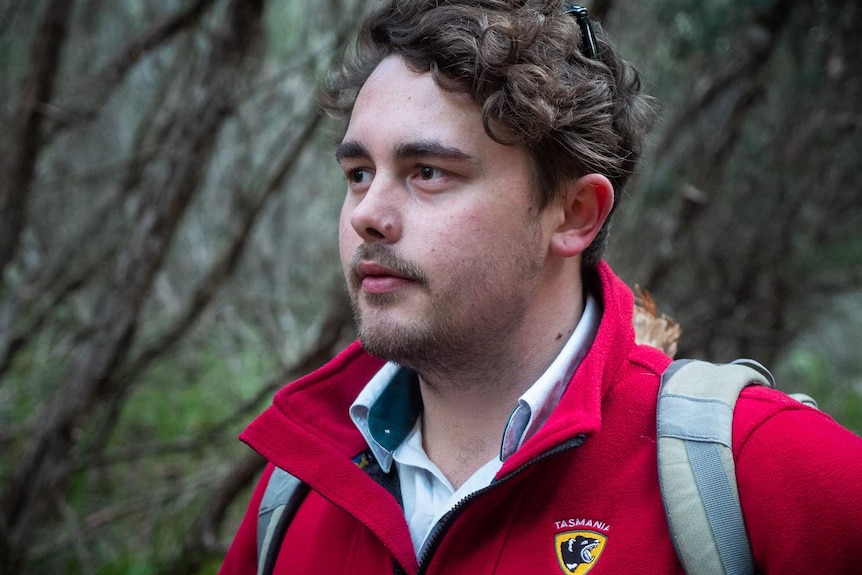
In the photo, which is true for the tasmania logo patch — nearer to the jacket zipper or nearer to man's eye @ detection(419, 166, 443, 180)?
the jacket zipper

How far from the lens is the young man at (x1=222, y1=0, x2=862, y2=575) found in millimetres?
1471

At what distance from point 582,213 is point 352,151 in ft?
1.92

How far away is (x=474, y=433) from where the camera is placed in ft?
5.95

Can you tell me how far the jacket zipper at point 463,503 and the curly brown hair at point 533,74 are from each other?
0.59m

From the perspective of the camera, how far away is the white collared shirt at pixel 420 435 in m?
1.68

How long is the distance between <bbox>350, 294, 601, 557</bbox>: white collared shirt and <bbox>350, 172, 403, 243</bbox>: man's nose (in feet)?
1.47

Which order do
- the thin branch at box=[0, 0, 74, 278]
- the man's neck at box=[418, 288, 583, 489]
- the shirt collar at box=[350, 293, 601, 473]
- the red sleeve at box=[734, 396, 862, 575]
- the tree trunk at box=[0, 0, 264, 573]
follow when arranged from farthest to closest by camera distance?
the tree trunk at box=[0, 0, 264, 573]
the thin branch at box=[0, 0, 74, 278]
the man's neck at box=[418, 288, 583, 489]
the shirt collar at box=[350, 293, 601, 473]
the red sleeve at box=[734, 396, 862, 575]

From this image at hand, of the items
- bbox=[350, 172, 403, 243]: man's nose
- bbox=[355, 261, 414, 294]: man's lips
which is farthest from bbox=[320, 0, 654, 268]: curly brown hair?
bbox=[355, 261, 414, 294]: man's lips

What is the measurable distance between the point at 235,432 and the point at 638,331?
15.5 feet

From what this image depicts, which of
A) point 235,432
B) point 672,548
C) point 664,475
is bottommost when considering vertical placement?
point 235,432

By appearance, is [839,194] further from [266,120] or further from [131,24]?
[131,24]

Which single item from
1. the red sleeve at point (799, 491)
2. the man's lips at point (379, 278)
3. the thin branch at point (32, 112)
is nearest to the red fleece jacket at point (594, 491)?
the red sleeve at point (799, 491)

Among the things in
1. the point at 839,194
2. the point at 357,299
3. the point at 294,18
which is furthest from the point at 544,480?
the point at 294,18

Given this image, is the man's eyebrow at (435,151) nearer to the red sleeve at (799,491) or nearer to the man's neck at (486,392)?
the man's neck at (486,392)
